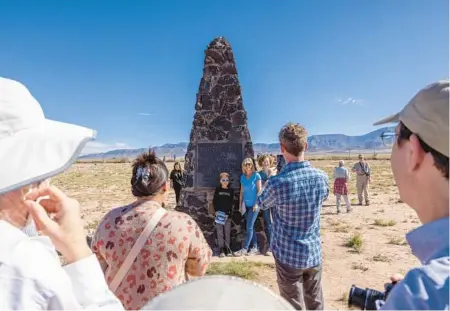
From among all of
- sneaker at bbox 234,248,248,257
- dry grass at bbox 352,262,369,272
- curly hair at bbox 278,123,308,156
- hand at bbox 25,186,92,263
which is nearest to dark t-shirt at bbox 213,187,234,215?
sneaker at bbox 234,248,248,257

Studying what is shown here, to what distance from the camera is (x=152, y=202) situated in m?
2.14

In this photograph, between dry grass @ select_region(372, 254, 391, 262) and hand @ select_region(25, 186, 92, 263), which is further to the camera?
dry grass @ select_region(372, 254, 391, 262)

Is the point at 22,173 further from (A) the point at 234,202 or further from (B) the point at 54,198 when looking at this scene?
(A) the point at 234,202

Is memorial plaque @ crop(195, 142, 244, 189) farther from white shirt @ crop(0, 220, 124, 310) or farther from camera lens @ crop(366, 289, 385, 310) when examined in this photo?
white shirt @ crop(0, 220, 124, 310)

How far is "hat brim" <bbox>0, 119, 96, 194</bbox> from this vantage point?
3.48 feet

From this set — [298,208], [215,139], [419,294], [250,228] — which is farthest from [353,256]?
[419,294]

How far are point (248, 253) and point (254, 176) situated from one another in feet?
4.91

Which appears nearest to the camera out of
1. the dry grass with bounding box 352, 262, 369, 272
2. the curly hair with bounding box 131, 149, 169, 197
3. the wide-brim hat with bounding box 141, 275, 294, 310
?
the wide-brim hat with bounding box 141, 275, 294, 310

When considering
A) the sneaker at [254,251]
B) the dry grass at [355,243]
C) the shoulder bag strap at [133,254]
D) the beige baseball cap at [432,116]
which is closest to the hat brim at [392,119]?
the beige baseball cap at [432,116]

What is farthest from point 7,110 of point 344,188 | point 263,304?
point 344,188

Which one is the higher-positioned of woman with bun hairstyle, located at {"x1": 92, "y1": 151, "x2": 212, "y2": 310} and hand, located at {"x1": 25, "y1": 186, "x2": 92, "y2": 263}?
hand, located at {"x1": 25, "y1": 186, "x2": 92, "y2": 263}

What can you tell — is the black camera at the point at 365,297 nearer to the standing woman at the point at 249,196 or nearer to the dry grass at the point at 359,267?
the standing woman at the point at 249,196

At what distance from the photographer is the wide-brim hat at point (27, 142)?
107 centimetres

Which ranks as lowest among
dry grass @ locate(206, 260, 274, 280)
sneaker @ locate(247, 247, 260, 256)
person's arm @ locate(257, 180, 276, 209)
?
dry grass @ locate(206, 260, 274, 280)
